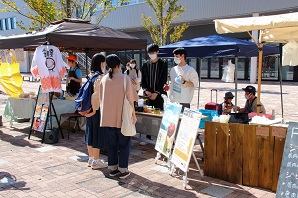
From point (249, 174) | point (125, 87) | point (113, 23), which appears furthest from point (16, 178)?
point (113, 23)

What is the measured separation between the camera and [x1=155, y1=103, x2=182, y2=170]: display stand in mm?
4758

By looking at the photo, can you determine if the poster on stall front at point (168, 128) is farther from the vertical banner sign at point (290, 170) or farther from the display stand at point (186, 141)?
the vertical banner sign at point (290, 170)

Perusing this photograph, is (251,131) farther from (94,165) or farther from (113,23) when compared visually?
(113,23)

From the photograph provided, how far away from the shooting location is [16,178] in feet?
15.6

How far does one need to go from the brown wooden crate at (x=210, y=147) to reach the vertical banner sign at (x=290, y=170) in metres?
1.21

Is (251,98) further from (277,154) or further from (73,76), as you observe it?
(73,76)

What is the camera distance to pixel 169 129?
16.0 ft

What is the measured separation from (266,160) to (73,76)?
17.1 ft

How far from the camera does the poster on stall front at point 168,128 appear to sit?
15.6 feet

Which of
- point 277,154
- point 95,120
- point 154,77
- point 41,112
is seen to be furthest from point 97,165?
point 277,154

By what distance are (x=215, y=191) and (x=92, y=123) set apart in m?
2.11

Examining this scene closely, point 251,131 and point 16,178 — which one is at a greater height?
point 251,131

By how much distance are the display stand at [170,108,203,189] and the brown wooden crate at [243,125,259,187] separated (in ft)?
2.24

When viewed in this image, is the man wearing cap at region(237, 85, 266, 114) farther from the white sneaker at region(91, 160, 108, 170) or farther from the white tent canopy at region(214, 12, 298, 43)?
the white sneaker at region(91, 160, 108, 170)
